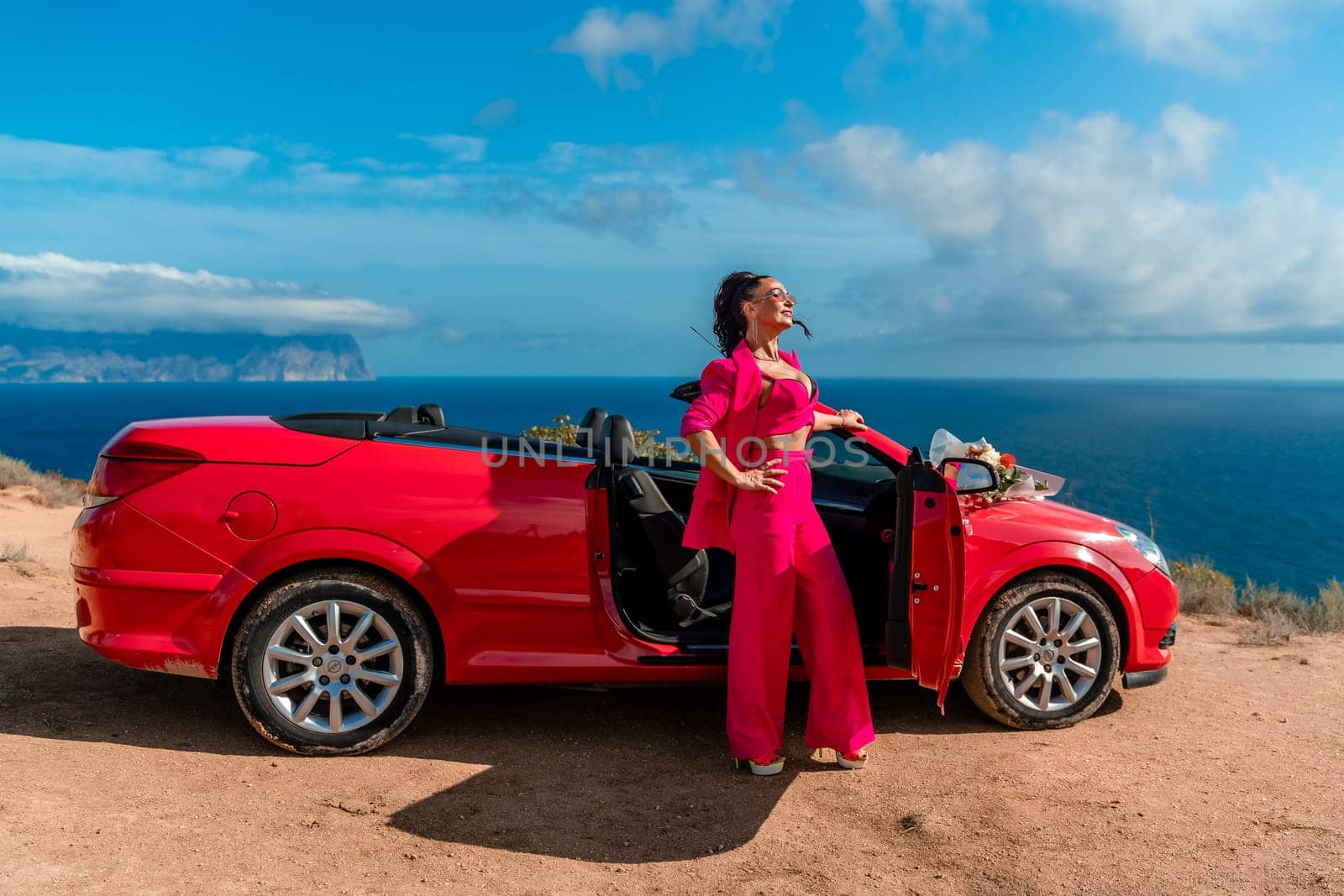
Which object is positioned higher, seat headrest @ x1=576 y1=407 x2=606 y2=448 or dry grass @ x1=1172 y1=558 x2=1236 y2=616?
seat headrest @ x1=576 y1=407 x2=606 y2=448

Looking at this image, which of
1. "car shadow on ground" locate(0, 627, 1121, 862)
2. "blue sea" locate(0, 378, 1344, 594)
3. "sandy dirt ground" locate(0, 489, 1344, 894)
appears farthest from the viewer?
"blue sea" locate(0, 378, 1344, 594)

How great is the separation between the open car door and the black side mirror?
0.21 m

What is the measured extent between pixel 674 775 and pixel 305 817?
1.44m

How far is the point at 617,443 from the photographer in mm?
4207

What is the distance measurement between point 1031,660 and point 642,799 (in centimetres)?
193

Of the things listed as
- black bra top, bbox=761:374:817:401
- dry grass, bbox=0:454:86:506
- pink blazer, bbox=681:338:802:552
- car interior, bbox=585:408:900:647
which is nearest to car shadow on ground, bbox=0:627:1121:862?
car interior, bbox=585:408:900:647

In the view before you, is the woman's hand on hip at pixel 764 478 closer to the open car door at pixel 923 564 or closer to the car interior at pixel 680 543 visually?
the open car door at pixel 923 564

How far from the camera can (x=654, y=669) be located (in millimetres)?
4223

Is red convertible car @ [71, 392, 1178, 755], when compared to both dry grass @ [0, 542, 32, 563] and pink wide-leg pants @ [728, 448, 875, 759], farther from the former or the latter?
dry grass @ [0, 542, 32, 563]

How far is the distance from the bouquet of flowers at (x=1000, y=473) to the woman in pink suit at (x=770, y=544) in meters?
0.76

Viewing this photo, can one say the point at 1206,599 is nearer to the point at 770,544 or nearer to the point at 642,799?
the point at 770,544

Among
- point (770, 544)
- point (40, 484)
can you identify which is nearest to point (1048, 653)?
point (770, 544)

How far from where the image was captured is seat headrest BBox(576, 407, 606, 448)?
14.3ft

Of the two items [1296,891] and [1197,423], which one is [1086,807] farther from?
[1197,423]
